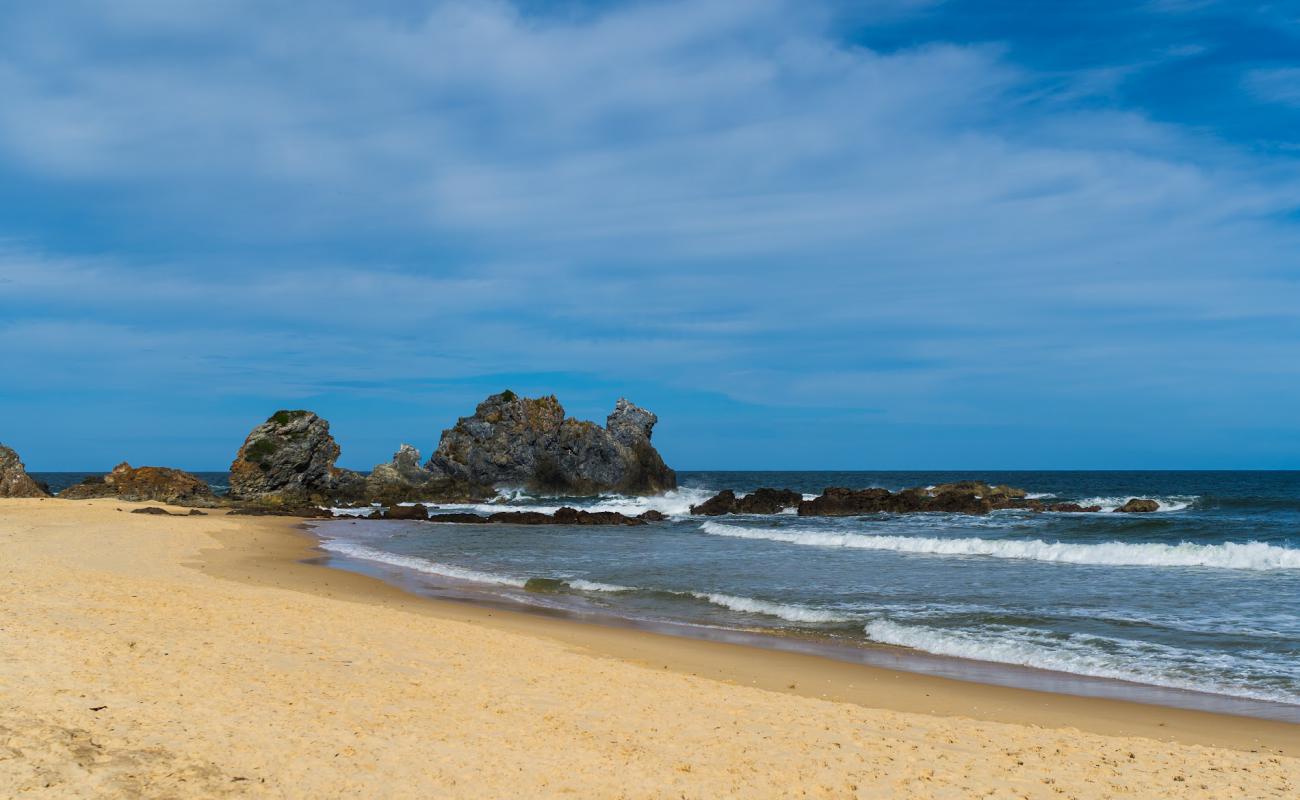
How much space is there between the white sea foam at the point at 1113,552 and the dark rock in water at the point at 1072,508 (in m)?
21.0

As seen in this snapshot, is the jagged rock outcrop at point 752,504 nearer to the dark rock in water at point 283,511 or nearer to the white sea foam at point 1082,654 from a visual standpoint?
the dark rock in water at point 283,511

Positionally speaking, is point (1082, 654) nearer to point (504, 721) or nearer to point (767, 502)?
point (504, 721)

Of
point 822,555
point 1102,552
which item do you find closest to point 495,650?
point 822,555

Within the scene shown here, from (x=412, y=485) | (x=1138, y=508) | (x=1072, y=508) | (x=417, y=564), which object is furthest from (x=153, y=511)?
(x=1138, y=508)

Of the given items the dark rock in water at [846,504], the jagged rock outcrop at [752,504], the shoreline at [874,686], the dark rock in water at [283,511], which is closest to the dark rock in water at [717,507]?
the jagged rock outcrop at [752,504]

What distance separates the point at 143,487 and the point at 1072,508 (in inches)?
2262

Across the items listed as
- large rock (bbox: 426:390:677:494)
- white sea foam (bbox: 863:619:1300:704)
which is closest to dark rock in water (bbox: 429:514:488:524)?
large rock (bbox: 426:390:677:494)

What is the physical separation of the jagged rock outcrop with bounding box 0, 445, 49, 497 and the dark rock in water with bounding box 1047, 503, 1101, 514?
2306 inches

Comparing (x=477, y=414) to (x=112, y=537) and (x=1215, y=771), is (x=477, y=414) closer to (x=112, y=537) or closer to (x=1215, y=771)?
(x=112, y=537)

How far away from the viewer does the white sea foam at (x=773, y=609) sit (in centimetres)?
1578

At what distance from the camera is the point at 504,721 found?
783 centimetres

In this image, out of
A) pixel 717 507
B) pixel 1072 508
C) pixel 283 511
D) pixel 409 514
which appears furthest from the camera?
pixel 717 507

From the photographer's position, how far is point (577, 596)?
19.2 meters

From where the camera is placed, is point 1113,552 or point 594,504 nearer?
point 1113,552
